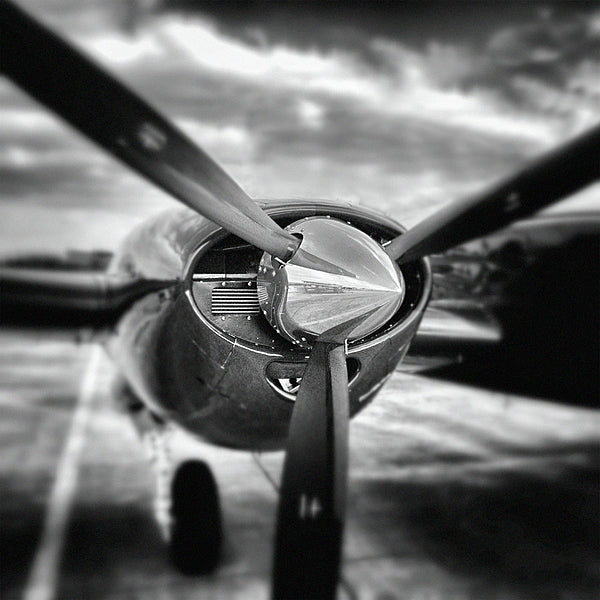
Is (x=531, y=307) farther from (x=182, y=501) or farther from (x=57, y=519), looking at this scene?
(x=57, y=519)

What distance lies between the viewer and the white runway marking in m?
3.19

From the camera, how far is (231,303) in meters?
2.88

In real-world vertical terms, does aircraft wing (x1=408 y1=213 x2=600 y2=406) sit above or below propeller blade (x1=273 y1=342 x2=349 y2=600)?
above

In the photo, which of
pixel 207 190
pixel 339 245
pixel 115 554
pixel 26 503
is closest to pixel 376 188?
pixel 339 245

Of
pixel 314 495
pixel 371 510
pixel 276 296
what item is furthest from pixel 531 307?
pixel 314 495

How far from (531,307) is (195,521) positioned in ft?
9.85

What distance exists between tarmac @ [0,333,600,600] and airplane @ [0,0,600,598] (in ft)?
0.94

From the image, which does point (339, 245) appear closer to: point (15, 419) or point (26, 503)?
point (26, 503)

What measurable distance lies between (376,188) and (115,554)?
9.36 feet

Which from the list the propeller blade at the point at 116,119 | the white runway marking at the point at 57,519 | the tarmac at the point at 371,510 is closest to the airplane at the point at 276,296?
the propeller blade at the point at 116,119

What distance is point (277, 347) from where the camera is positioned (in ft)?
9.39

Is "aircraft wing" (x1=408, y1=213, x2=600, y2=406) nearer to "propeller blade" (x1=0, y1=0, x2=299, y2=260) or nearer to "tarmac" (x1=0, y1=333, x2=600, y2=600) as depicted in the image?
"tarmac" (x1=0, y1=333, x2=600, y2=600)

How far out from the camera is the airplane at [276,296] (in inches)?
74.5

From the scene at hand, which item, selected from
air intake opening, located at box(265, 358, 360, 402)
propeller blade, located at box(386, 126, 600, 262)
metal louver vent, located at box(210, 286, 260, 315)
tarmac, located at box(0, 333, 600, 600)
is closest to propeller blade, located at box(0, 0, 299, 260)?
metal louver vent, located at box(210, 286, 260, 315)
